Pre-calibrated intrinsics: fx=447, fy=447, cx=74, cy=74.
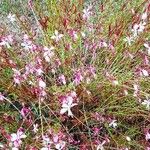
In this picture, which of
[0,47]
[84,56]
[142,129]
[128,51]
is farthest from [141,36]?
[0,47]

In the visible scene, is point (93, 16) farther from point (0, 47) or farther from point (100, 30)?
point (0, 47)

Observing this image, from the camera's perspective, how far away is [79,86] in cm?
256

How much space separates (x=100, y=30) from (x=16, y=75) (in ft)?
2.80

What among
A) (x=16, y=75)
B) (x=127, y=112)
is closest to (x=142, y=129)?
(x=127, y=112)

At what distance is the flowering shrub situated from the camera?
2.45m

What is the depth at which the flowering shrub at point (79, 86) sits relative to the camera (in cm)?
245

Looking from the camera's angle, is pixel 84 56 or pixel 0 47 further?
pixel 84 56

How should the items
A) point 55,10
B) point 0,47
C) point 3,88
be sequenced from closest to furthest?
point 0,47 → point 3,88 → point 55,10

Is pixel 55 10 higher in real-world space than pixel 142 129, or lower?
higher

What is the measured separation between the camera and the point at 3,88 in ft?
9.14

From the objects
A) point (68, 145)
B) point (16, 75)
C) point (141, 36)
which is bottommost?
point (68, 145)

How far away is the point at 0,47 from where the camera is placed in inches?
102

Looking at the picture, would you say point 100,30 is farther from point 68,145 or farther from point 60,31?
point 68,145

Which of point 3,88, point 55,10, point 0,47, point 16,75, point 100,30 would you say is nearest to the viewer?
point 16,75
